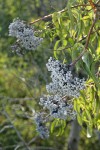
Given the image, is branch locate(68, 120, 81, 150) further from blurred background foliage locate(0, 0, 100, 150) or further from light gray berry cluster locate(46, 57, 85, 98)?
light gray berry cluster locate(46, 57, 85, 98)

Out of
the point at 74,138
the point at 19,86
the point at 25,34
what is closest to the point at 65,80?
the point at 25,34

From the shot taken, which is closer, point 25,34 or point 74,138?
point 25,34

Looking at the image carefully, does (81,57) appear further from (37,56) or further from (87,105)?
(37,56)

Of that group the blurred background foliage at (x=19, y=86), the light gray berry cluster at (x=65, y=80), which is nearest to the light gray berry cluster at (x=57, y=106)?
the light gray berry cluster at (x=65, y=80)

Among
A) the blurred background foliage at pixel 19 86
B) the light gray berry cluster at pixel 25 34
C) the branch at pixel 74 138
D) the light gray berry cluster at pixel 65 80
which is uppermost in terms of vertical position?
the blurred background foliage at pixel 19 86

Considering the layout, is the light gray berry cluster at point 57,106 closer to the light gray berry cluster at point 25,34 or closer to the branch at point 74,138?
the light gray berry cluster at point 25,34

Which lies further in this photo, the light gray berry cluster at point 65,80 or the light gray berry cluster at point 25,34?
the light gray berry cluster at point 25,34

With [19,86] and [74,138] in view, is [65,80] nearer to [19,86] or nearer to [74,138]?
[74,138]

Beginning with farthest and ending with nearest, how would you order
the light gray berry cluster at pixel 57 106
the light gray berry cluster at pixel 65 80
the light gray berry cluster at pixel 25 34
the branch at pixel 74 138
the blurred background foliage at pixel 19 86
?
the blurred background foliage at pixel 19 86, the branch at pixel 74 138, the light gray berry cluster at pixel 25 34, the light gray berry cluster at pixel 57 106, the light gray berry cluster at pixel 65 80
